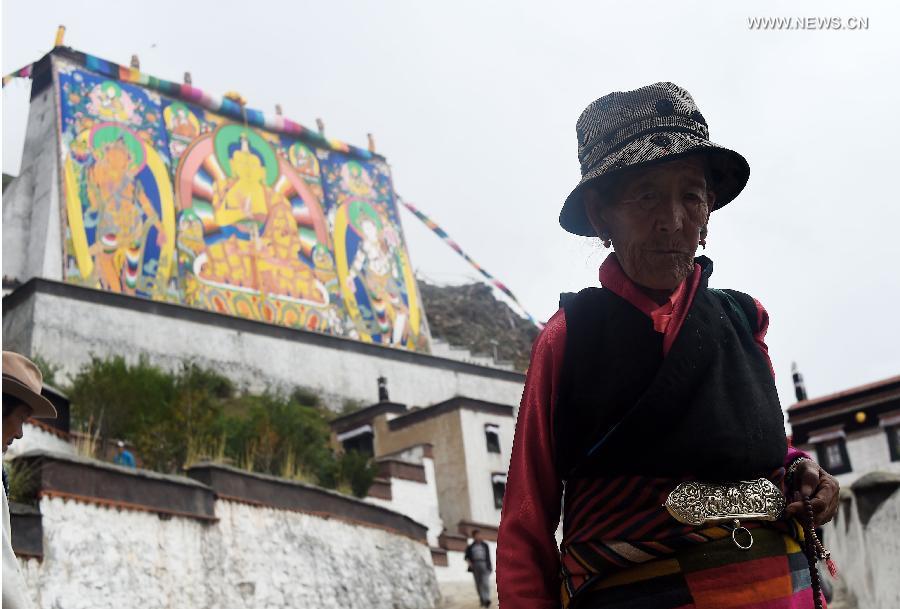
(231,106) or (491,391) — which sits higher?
(231,106)

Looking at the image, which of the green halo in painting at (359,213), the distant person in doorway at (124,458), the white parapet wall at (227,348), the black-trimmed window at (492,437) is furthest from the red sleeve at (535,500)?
→ the green halo in painting at (359,213)

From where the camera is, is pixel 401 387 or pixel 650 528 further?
pixel 401 387

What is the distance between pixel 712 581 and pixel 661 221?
766mm

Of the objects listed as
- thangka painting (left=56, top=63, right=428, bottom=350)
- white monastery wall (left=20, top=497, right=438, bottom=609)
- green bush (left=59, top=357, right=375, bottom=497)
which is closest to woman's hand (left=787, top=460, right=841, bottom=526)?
white monastery wall (left=20, top=497, right=438, bottom=609)

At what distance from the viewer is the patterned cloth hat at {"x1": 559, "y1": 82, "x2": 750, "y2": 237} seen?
99.3 inches

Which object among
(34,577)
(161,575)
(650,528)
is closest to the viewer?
(650,528)

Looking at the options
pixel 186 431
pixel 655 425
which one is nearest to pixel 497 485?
pixel 186 431

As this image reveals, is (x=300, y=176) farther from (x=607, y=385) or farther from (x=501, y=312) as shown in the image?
(x=607, y=385)

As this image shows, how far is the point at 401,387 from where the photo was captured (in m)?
35.2

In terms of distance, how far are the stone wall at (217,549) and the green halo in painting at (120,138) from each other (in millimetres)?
17542

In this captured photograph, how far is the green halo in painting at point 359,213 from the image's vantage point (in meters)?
38.6

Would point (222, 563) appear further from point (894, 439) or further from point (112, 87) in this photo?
point (112, 87)

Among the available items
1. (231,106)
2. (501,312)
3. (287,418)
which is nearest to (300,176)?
(231,106)

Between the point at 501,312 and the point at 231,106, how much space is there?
91.8 ft
